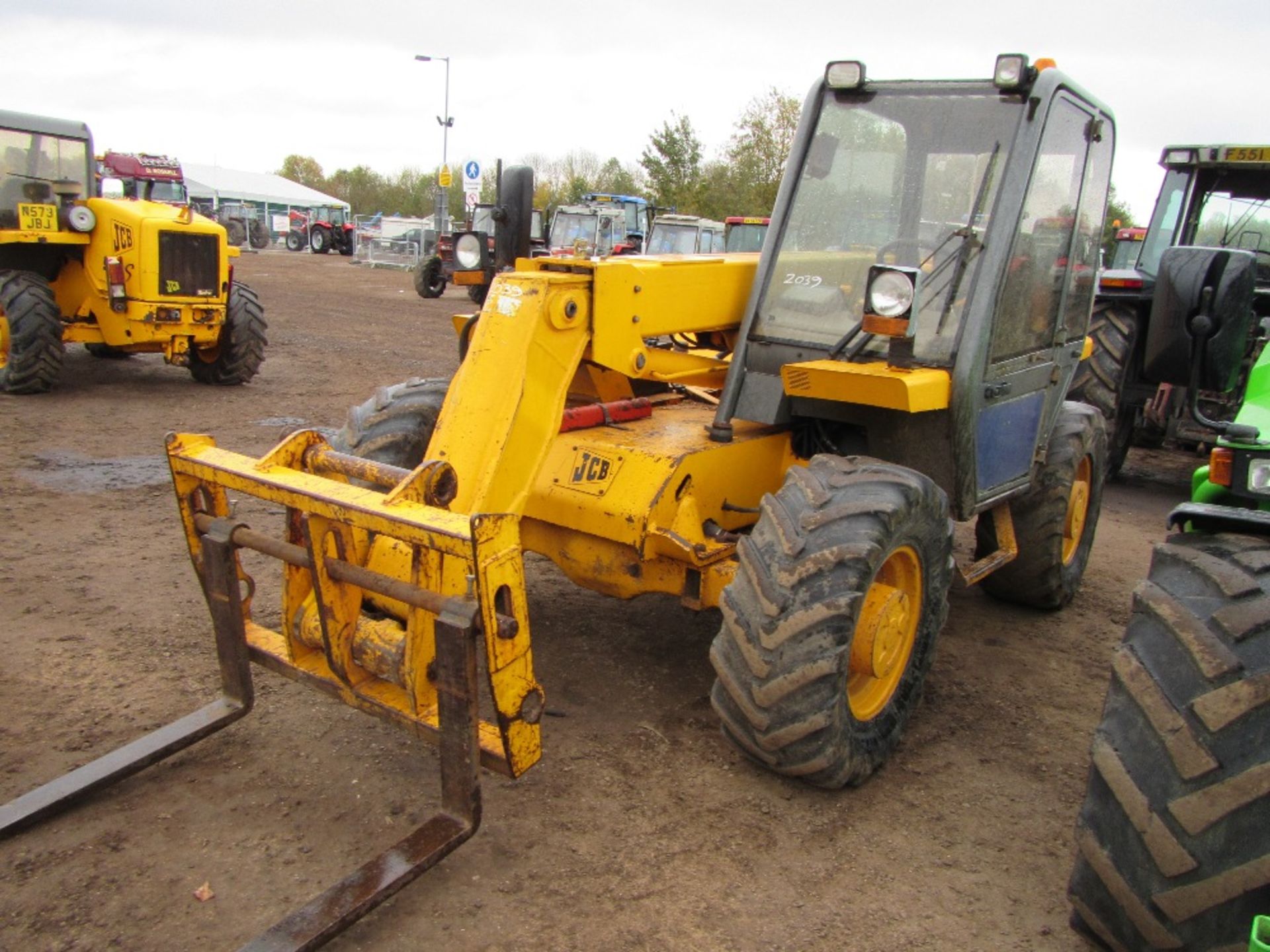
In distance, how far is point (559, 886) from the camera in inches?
116

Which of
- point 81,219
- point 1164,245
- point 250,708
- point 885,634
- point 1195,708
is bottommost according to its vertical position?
point 250,708

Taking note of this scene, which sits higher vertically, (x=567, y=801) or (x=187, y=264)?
(x=187, y=264)

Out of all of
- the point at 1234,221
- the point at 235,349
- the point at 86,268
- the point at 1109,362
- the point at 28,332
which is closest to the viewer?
the point at 1109,362

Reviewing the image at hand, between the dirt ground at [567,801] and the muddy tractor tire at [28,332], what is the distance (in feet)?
14.1

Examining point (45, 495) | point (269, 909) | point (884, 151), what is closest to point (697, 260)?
point (884, 151)

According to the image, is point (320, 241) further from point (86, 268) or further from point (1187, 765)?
point (1187, 765)

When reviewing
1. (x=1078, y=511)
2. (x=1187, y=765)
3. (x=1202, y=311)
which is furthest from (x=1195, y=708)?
(x=1078, y=511)

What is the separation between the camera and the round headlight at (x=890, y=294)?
3.36 meters

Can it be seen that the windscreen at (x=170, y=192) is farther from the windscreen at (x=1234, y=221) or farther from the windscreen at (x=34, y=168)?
the windscreen at (x=1234, y=221)

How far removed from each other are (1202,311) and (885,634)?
1.48 m

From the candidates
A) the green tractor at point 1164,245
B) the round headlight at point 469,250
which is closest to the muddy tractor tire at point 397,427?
the round headlight at point 469,250

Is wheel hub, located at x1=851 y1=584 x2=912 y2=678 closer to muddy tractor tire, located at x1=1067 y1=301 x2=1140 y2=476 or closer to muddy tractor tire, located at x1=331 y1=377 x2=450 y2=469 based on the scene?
muddy tractor tire, located at x1=331 y1=377 x2=450 y2=469

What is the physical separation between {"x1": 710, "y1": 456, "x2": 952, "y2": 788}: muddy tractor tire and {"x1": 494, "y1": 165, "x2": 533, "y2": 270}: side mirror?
1.35m

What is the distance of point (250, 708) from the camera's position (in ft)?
11.7
